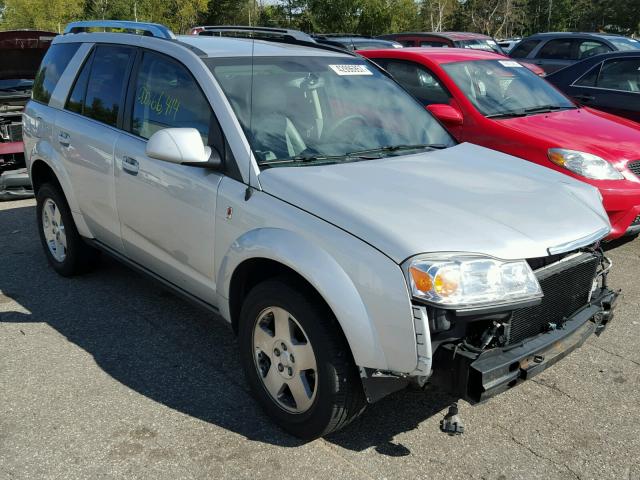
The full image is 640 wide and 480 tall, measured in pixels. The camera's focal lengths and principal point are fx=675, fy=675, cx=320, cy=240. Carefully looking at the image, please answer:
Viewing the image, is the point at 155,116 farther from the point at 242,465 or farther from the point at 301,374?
the point at 242,465

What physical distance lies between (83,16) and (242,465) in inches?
1647

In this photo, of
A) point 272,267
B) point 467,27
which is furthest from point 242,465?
point 467,27

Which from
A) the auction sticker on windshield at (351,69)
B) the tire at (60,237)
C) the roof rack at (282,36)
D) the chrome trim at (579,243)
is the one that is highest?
the roof rack at (282,36)

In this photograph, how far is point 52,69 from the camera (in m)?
5.18

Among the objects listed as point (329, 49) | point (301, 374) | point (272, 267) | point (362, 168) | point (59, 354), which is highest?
point (329, 49)

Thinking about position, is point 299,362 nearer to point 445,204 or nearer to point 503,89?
point 445,204

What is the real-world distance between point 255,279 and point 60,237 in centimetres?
250

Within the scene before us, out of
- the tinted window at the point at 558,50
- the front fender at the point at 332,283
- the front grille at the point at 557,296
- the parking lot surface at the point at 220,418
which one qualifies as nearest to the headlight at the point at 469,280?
the front grille at the point at 557,296

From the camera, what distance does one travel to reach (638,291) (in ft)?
16.6

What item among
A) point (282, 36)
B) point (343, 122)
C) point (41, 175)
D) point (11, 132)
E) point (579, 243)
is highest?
point (282, 36)

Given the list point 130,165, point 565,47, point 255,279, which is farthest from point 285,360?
point 565,47

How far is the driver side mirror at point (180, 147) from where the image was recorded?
327cm

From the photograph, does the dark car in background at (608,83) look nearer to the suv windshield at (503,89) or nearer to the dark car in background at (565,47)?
the suv windshield at (503,89)

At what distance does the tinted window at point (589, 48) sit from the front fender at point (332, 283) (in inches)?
455
